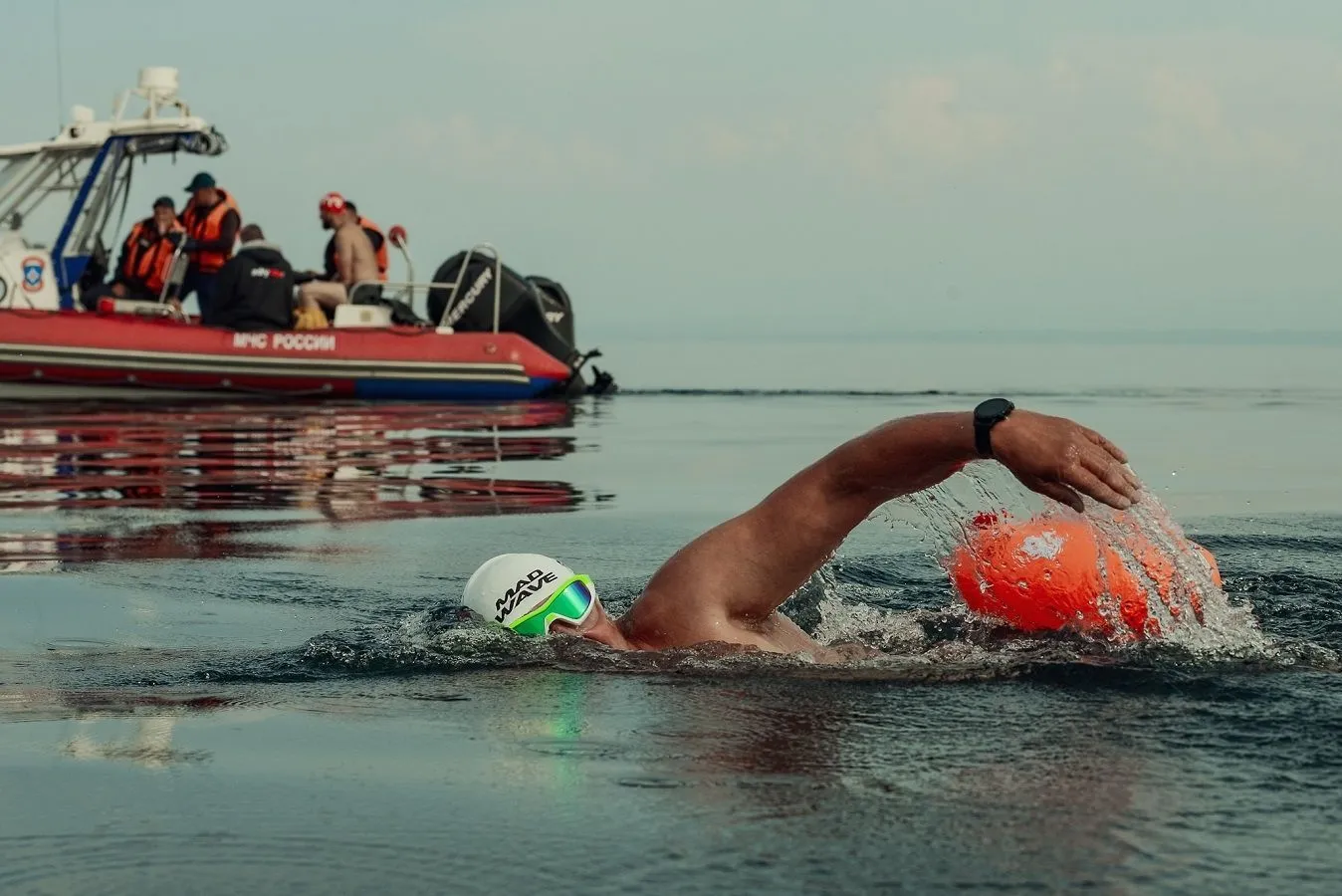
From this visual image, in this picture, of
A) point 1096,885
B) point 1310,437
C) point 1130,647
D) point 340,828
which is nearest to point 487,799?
point 340,828

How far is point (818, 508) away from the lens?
492cm

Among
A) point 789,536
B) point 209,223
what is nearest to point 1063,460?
point 789,536

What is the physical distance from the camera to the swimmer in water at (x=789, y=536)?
440 centimetres

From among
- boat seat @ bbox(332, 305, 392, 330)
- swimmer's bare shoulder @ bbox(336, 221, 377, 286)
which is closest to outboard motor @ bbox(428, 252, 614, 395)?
boat seat @ bbox(332, 305, 392, 330)

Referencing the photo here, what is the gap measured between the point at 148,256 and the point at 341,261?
2.22 meters

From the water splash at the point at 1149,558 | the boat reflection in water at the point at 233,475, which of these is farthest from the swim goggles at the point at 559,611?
the boat reflection in water at the point at 233,475

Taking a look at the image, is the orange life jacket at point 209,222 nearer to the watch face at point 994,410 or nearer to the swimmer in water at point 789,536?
the swimmer in water at point 789,536

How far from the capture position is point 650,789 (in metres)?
3.82

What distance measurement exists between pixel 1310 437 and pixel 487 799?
14.2m

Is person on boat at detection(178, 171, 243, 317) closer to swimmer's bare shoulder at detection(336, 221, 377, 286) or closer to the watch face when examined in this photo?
swimmer's bare shoulder at detection(336, 221, 377, 286)

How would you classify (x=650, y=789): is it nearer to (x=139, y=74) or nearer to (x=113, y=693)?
(x=113, y=693)

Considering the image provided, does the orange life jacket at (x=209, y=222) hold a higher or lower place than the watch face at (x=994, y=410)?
higher

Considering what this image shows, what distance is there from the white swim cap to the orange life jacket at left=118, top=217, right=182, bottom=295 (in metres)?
16.8

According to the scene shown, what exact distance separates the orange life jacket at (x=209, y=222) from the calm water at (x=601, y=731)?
1156cm
